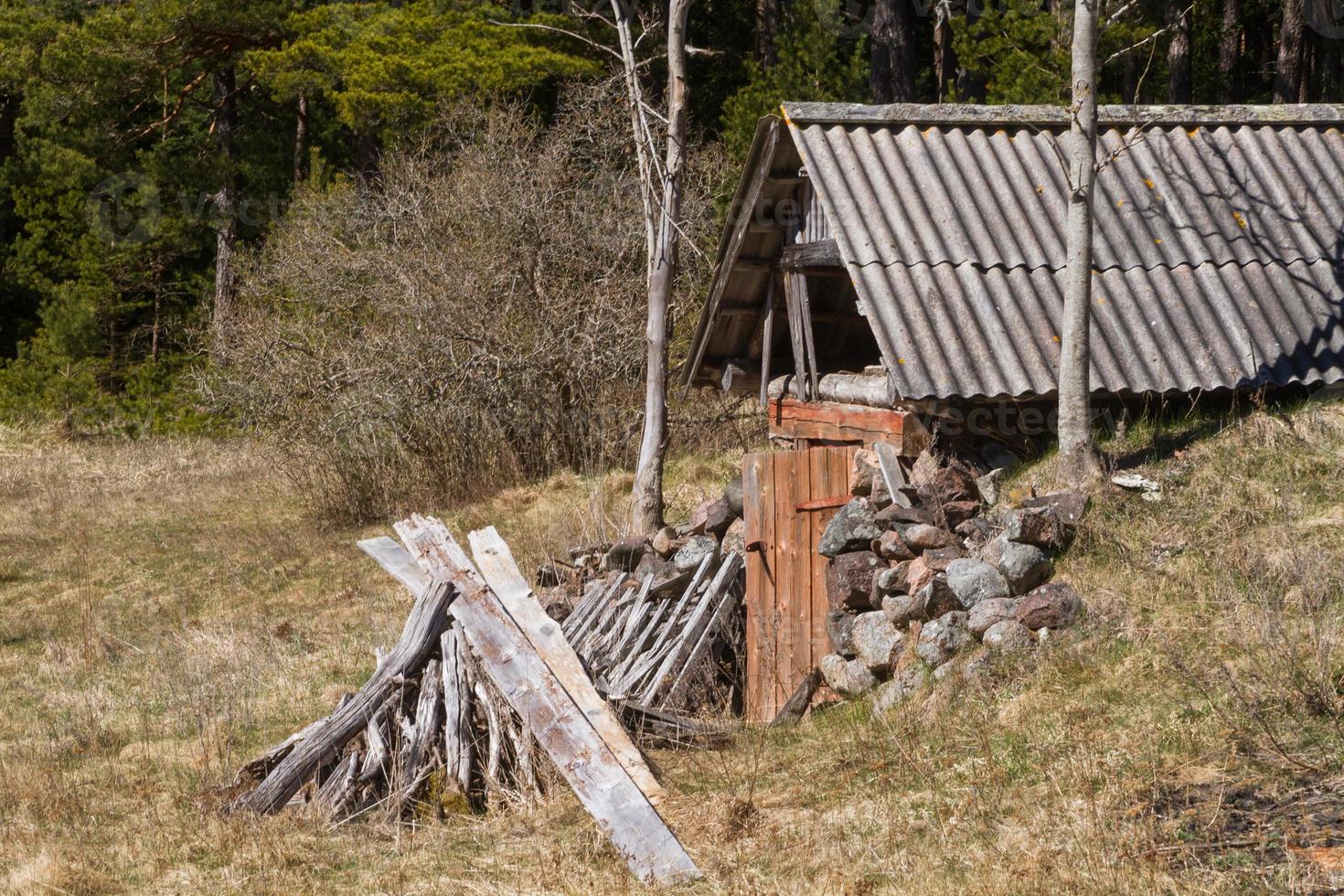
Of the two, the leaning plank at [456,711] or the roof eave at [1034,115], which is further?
the roof eave at [1034,115]

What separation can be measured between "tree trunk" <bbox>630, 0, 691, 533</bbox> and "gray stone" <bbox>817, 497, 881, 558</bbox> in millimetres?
3214

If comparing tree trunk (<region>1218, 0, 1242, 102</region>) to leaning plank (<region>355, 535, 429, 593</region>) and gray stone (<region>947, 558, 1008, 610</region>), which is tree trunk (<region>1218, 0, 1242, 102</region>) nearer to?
gray stone (<region>947, 558, 1008, 610</region>)

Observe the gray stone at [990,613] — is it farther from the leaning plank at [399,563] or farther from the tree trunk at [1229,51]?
the tree trunk at [1229,51]

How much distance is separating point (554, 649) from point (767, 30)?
2021cm

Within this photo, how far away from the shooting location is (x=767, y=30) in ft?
81.3

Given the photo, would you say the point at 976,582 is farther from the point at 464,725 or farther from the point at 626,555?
the point at 626,555

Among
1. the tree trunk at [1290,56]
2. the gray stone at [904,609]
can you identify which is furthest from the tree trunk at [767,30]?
the gray stone at [904,609]

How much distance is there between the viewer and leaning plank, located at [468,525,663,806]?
20.2 ft

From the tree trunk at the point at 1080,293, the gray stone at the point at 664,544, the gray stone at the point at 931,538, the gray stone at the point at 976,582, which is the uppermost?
the tree trunk at the point at 1080,293

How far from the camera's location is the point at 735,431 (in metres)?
16.1

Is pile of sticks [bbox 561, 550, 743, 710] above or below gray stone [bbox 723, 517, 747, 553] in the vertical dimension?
below

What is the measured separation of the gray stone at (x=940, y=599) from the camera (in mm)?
6934

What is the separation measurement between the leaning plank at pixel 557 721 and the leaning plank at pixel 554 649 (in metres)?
0.04

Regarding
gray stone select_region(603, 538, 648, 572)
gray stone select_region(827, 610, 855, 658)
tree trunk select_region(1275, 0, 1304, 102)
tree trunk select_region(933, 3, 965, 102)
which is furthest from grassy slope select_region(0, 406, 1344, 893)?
tree trunk select_region(933, 3, 965, 102)
